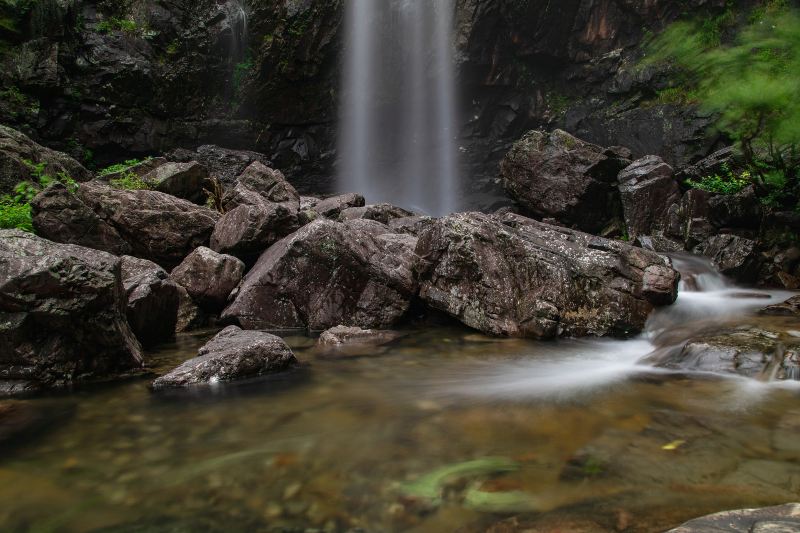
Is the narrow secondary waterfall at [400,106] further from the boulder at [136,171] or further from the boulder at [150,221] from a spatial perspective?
the boulder at [150,221]

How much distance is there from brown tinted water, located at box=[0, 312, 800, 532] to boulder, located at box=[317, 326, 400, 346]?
1.31 meters

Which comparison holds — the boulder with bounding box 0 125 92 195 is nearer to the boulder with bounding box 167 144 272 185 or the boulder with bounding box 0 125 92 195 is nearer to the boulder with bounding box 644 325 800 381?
the boulder with bounding box 167 144 272 185

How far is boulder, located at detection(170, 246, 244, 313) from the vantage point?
7.23m

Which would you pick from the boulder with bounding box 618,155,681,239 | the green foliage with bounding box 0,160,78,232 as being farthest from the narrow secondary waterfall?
the green foliage with bounding box 0,160,78,232

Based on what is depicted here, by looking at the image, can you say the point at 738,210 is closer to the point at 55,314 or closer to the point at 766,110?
the point at 766,110

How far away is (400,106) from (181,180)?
14882mm

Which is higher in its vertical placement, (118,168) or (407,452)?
(118,168)

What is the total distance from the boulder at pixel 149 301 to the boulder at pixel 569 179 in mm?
10937

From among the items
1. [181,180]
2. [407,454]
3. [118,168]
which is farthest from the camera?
[118,168]

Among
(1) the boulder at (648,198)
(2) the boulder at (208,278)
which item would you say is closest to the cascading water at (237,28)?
(2) the boulder at (208,278)

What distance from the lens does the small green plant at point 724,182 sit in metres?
11.1

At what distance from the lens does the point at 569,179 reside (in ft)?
45.4

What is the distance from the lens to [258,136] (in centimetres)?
2095

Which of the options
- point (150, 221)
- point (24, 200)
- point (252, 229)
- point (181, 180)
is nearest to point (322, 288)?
point (252, 229)
